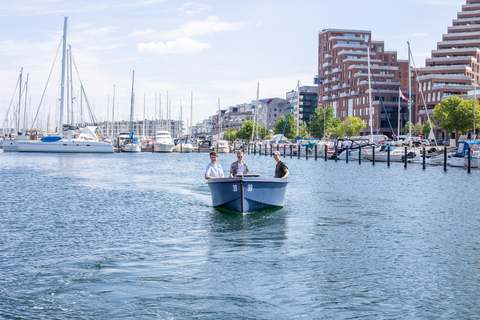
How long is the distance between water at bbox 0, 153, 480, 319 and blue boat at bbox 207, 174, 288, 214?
534 mm

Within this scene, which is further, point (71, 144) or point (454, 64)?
point (454, 64)

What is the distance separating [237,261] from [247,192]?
6.74 meters

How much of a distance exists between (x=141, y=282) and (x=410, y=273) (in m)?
6.12

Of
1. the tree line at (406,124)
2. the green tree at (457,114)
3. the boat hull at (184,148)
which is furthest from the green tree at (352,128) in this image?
the boat hull at (184,148)

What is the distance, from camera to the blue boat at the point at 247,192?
2002cm

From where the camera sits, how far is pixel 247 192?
20109 millimetres

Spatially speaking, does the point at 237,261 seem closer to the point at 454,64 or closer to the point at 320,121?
the point at 320,121

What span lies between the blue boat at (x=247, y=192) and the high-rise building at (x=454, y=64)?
109168 millimetres

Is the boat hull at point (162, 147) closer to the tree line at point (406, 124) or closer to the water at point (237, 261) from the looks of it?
the tree line at point (406, 124)

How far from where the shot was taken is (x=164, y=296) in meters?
10.6

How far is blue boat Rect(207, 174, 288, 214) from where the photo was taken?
2002cm

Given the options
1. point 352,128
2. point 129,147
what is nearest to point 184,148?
point 129,147

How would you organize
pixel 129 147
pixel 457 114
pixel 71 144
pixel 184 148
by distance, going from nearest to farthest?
1. pixel 71 144
2. pixel 457 114
3. pixel 129 147
4. pixel 184 148

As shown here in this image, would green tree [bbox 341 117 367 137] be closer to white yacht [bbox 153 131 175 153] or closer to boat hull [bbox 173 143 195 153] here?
boat hull [bbox 173 143 195 153]
